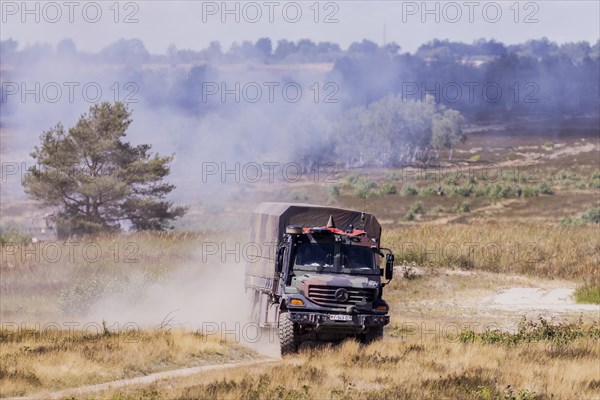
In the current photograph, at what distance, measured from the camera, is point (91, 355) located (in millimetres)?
20500

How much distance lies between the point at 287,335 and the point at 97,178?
100ft

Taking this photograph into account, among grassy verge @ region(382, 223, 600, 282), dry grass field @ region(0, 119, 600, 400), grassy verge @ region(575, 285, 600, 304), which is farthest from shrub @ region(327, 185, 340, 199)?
grassy verge @ region(575, 285, 600, 304)

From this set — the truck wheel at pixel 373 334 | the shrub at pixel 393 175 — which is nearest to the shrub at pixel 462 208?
the shrub at pixel 393 175

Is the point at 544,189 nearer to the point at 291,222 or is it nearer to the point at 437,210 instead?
the point at 437,210

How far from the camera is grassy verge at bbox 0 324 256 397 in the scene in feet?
61.0

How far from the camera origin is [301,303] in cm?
2147

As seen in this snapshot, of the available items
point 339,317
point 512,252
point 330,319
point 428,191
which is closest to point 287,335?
point 330,319

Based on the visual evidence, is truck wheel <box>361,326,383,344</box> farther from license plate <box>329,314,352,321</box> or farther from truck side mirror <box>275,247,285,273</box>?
truck side mirror <box>275,247,285,273</box>

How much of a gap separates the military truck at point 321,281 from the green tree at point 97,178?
26.8 metres

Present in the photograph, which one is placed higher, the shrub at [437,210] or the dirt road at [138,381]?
the dirt road at [138,381]

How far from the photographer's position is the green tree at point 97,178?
164 feet

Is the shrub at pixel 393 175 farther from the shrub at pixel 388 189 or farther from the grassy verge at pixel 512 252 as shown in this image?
the grassy verge at pixel 512 252

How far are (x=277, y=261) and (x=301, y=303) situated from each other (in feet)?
4.93

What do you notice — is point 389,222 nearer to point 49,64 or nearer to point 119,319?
point 119,319
